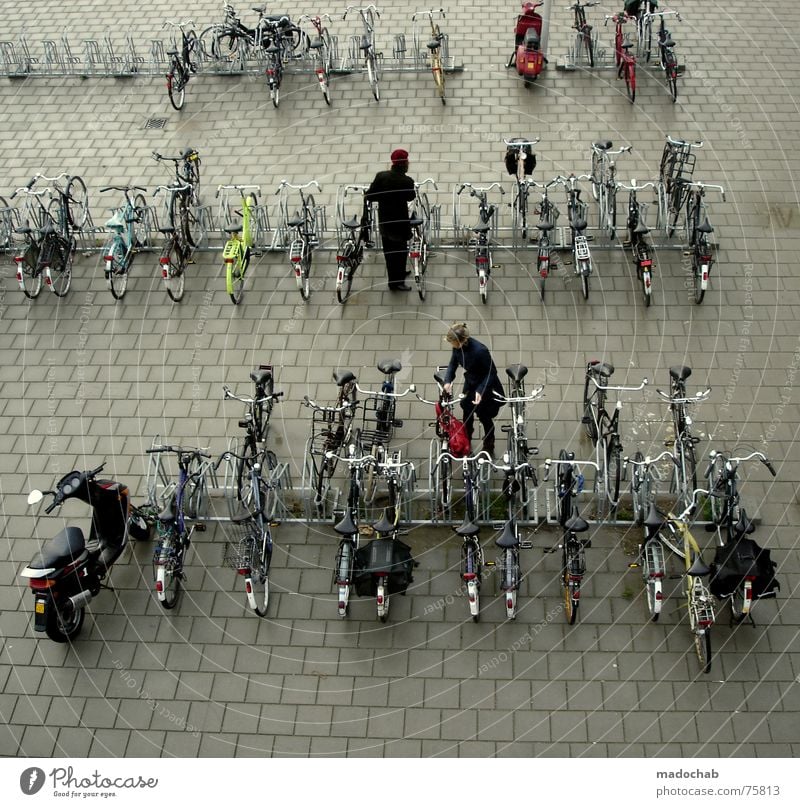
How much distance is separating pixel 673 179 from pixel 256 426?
21.9 feet

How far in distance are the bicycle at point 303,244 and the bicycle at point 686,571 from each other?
220 inches

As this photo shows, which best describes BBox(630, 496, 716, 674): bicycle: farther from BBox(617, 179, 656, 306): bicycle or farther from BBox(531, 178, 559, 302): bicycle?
BBox(531, 178, 559, 302): bicycle

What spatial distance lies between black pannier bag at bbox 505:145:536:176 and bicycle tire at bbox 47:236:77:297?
603cm

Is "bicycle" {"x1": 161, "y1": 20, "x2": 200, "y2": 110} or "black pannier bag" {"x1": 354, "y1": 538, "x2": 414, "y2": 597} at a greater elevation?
"bicycle" {"x1": 161, "y1": 20, "x2": 200, "y2": 110}

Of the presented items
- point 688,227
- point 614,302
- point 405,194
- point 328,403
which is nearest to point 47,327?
point 328,403

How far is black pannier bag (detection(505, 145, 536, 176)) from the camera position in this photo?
46.2 ft

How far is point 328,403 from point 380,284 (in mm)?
2224

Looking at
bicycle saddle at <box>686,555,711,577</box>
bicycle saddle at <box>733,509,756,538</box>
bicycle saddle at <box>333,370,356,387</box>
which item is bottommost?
bicycle saddle at <box>686,555,711,577</box>

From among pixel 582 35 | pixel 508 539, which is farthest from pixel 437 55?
pixel 508 539

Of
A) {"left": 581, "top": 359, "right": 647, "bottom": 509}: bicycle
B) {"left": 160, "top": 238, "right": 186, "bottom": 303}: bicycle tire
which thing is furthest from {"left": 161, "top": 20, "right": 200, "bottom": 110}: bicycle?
{"left": 581, "top": 359, "right": 647, "bottom": 509}: bicycle

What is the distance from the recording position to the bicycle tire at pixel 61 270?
1366 centimetres

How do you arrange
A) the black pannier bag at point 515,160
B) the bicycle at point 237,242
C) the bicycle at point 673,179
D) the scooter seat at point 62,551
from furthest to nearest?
the black pannier bag at point 515,160 < the bicycle at point 673,179 < the bicycle at point 237,242 < the scooter seat at point 62,551

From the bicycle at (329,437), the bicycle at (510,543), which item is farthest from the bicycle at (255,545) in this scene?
the bicycle at (510,543)

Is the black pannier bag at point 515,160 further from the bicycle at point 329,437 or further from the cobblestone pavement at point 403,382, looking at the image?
the bicycle at point 329,437
